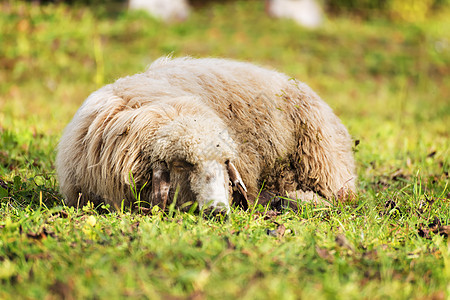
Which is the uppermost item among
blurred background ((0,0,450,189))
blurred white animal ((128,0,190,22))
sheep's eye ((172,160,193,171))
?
blurred white animal ((128,0,190,22))

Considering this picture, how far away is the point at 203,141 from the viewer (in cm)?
316

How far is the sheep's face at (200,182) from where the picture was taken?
10.1 feet

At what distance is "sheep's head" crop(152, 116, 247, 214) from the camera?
3121 millimetres

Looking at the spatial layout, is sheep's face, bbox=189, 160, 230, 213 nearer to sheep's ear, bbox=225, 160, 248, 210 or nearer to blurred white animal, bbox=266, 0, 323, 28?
sheep's ear, bbox=225, 160, 248, 210

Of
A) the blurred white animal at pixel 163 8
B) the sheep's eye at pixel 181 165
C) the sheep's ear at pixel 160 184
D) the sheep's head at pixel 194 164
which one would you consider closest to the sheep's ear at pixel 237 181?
the sheep's head at pixel 194 164

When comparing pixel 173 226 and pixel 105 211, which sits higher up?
pixel 173 226

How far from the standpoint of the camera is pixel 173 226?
2820 millimetres

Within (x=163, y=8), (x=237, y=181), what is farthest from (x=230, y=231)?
(x=163, y=8)

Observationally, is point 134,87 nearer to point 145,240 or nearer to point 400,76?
point 145,240

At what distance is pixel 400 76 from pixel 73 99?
7.44 metres

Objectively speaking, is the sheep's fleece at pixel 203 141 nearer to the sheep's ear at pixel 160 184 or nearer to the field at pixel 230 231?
the sheep's ear at pixel 160 184

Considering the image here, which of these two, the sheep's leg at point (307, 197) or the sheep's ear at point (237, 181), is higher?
the sheep's ear at point (237, 181)

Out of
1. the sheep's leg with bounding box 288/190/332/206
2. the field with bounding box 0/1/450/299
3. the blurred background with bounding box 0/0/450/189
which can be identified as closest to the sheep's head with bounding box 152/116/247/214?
the field with bounding box 0/1/450/299

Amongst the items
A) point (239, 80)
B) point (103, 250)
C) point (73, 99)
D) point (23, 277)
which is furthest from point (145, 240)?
point (73, 99)
